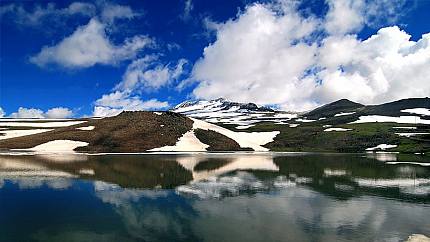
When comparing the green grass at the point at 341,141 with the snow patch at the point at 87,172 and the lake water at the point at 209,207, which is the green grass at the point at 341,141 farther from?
the snow patch at the point at 87,172

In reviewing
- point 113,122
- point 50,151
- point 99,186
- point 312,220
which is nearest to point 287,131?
point 113,122

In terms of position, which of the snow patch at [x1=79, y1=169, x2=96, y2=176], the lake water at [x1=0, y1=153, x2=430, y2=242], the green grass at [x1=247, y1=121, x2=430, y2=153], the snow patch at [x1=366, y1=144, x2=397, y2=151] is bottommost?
the lake water at [x1=0, y1=153, x2=430, y2=242]

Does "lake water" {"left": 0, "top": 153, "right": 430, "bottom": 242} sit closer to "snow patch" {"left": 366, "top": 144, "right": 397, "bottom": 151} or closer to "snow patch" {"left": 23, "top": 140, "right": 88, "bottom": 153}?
"snow patch" {"left": 23, "top": 140, "right": 88, "bottom": 153}

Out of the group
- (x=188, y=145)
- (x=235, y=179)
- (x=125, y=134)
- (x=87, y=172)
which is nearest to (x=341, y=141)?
(x=188, y=145)

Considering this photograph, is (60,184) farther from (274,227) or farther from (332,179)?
(332,179)

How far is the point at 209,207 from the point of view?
104 ft

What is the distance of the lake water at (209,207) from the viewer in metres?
23.8

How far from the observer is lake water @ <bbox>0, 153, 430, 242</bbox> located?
23.8 m

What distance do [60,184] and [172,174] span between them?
14.6 meters

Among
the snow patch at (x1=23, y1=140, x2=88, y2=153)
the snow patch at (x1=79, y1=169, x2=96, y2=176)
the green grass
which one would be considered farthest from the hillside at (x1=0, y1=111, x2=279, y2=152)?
the snow patch at (x1=79, y1=169, x2=96, y2=176)

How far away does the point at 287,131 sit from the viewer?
516 ft

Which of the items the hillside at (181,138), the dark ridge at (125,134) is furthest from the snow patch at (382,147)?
the dark ridge at (125,134)

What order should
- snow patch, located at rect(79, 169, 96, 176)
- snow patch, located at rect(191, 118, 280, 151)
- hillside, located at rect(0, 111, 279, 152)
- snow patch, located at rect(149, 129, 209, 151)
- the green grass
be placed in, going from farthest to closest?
snow patch, located at rect(191, 118, 280, 151) < the green grass < snow patch, located at rect(149, 129, 209, 151) < hillside, located at rect(0, 111, 279, 152) < snow patch, located at rect(79, 169, 96, 176)

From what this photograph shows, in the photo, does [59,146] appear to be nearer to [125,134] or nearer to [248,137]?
[125,134]
